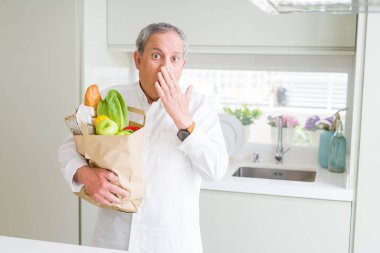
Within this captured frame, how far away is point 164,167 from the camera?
1.82m

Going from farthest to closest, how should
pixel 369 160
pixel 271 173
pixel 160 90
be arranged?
pixel 271 173
pixel 369 160
pixel 160 90

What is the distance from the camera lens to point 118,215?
186cm

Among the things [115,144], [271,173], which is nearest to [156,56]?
[115,144]

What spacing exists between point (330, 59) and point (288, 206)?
3.30 feet

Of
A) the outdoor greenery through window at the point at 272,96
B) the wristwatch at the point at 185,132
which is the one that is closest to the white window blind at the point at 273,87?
the outdoor greenery through window at the point at 272,96

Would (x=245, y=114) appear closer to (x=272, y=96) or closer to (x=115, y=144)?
(x=272, y=96)

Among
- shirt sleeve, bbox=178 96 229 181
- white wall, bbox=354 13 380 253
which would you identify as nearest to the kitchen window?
white wall, bbox=354 13 380 253

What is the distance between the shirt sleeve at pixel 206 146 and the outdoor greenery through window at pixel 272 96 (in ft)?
4.37

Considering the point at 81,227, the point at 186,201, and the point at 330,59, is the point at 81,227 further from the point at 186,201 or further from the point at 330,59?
the point at 330,59

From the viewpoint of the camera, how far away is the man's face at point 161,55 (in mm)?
1798

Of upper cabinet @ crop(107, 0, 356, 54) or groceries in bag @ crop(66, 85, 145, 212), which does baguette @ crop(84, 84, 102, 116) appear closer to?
groceries in bag @ crop(66, 85, 145, 212)

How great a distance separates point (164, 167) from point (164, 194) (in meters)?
0.09

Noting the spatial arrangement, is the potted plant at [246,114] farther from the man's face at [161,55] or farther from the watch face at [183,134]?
the watch face at [183,134]

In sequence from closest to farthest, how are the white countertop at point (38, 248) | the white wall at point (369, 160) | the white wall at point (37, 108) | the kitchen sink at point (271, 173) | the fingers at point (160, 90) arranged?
the white countertop at point (38, 248) → the fingers at point (160, 90) → the white wall at point (369, 160) → the white wall at point (37, 108) → the kitchen sink at point (271, 173)
